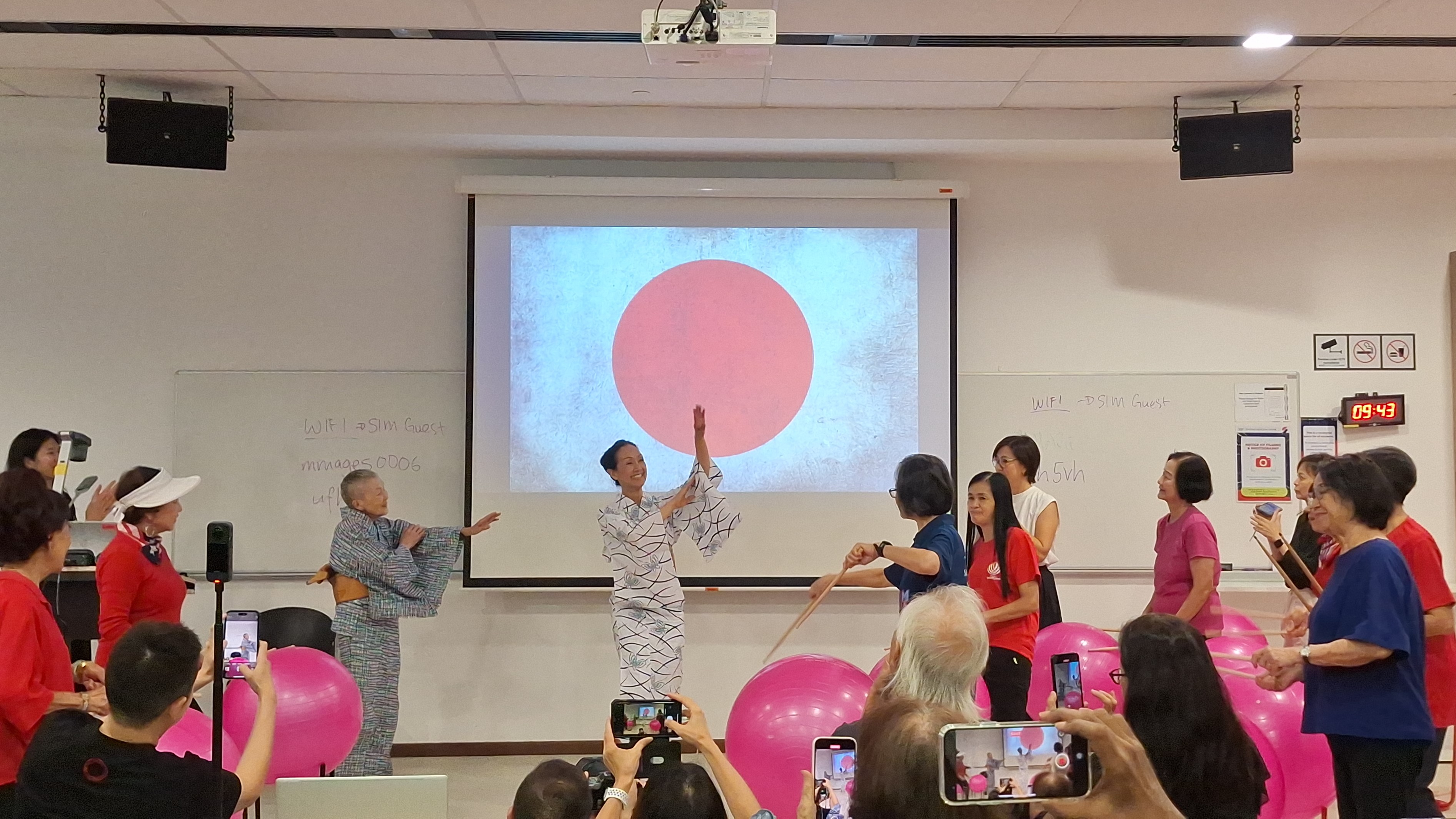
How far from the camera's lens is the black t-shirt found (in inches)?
76.5

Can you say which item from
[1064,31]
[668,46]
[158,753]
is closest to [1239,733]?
[158,753]

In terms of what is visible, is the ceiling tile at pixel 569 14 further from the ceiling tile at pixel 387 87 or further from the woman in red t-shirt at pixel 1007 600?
the woman in red t-shirt at pixel 1007 600

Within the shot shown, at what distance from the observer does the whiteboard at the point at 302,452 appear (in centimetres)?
534

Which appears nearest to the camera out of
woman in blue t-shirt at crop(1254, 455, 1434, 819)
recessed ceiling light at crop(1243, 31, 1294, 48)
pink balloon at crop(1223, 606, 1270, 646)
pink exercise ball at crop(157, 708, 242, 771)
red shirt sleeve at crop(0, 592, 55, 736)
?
red shirt sleeve at crop(0, 592, 55, 736)

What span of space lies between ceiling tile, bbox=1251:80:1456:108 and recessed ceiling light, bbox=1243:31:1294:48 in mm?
584

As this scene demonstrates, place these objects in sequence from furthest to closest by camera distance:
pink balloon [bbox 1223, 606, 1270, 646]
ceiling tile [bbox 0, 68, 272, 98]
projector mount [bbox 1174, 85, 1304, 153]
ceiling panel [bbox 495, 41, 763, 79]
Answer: projector mount [bbox 1174, 85, 1304, 153], ceiling tile [bbox 0, 68, 272, 98], ceiling panel [bbox 495, 41, 763, 79], pink balloon [bbox 1223, 606, 1270, 646]

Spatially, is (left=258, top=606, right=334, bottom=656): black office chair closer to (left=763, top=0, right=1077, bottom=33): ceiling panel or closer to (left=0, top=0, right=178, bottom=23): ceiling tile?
(left=0, top=0, right=178, bottom=23): ceiling tile

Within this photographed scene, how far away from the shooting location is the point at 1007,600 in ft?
11.4

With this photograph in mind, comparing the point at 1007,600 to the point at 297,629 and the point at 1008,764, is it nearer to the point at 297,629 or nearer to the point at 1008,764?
the point at 1008,764

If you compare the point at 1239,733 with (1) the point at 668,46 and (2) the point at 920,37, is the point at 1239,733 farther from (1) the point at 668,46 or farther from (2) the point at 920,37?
(2) the point at 920,37

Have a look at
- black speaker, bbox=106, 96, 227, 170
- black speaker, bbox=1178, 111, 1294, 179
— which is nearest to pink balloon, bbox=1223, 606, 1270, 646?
black speaker, bbox=1178, 111, 1294, 179

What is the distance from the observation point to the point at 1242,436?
5.48 meters

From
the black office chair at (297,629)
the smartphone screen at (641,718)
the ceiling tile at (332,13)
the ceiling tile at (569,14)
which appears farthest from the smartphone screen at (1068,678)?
the black office chair at (297,629)

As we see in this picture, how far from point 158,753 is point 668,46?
2289mm
